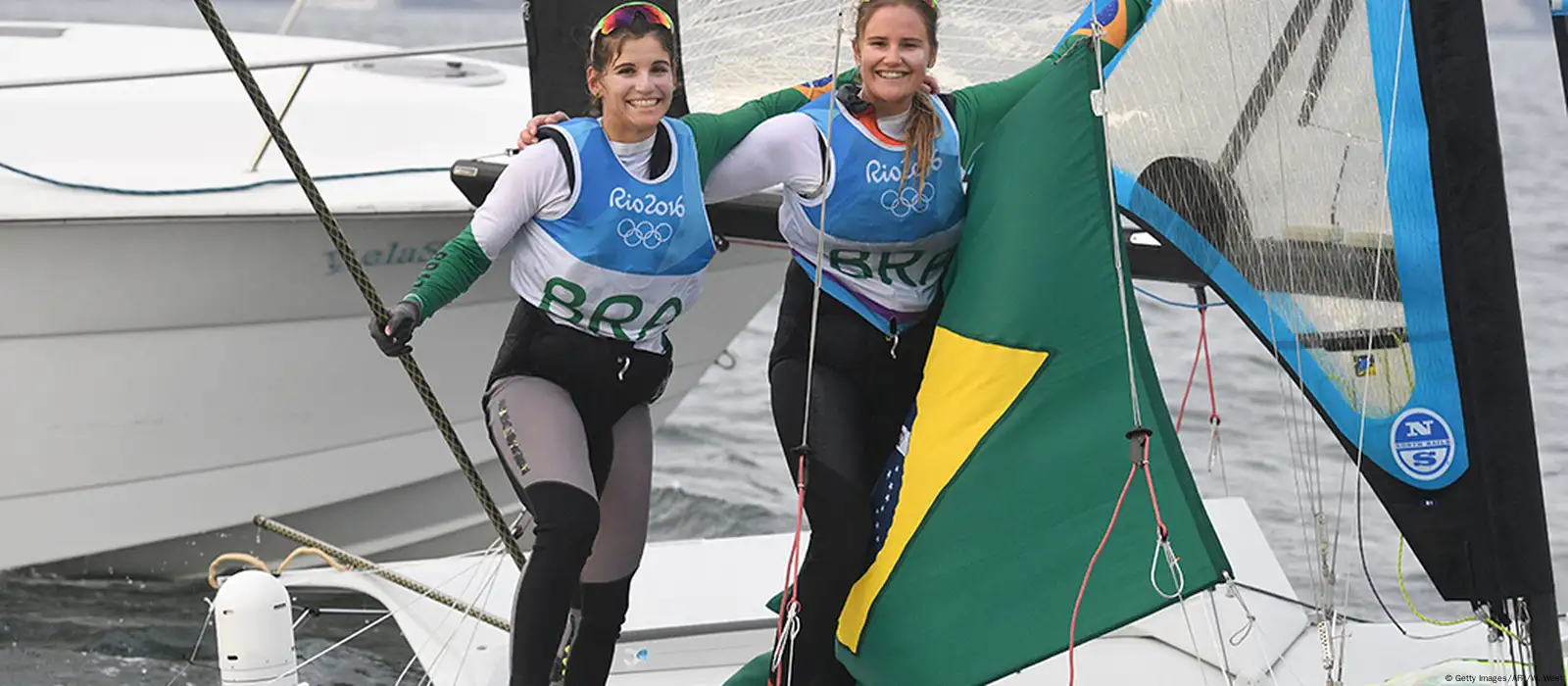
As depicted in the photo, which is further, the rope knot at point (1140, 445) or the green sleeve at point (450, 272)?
the green sleeve at point (450, 272)

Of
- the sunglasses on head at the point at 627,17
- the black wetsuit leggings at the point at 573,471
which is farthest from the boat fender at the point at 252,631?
the sunglasses on head at the point at 627,17

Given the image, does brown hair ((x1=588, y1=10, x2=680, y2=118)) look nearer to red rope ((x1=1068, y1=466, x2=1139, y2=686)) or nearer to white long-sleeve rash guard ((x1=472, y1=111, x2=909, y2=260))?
white long-sleeve rash guard ((x1=472, y1=111, x2=909, y2=260))

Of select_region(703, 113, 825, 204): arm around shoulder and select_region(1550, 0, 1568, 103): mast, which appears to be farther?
select_region(1550, 0, 1568, 103): mast

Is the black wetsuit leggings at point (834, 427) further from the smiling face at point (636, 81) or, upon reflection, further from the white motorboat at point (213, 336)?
the white motorboat at point (213, 336)

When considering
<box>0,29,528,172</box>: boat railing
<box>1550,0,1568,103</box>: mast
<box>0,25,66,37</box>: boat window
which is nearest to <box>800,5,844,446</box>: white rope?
<box>1550,0,1568,103</box>: mast

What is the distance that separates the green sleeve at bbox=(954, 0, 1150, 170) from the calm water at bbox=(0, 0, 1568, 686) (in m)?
2.18

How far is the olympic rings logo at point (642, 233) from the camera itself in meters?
2.60

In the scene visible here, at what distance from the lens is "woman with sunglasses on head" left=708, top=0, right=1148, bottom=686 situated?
2568 millimetres

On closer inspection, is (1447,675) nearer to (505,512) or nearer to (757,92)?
(757,92)

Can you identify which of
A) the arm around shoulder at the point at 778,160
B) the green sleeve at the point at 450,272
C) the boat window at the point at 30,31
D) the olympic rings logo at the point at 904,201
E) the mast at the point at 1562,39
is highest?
the boat window at the point at 30,31

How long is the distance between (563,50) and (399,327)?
4.71 feet

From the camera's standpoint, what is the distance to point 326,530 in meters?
5.30

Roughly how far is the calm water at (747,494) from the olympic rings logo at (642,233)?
1926 millimetres

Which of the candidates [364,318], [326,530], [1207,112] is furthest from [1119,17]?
[326,530]
